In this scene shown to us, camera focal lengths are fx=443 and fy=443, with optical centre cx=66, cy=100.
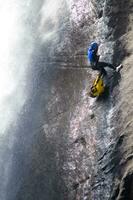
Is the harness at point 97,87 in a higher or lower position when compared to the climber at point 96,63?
lower

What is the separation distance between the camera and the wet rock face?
575 inches

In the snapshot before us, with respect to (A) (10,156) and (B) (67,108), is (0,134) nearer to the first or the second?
(A) (10,156)

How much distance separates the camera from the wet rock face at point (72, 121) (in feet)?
47.9

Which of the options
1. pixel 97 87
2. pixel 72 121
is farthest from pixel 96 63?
pixel 72 121

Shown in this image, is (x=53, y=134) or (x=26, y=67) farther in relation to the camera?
(x=26, y=67)

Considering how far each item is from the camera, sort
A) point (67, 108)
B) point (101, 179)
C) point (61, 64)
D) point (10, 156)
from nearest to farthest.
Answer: point (101, 179)
point (67, 108)
point (61, 64)
point (10, 156)

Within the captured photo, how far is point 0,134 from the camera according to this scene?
2119 cm

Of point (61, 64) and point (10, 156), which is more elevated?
point (61, 64)

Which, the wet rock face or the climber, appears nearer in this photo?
the wet rock face

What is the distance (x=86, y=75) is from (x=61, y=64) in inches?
79.4

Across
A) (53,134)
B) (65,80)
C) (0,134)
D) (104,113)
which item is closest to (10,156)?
(0,134)

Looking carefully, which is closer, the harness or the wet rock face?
the wet rock face

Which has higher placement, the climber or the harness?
the climber

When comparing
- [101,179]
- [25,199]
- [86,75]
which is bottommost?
[101,179]
